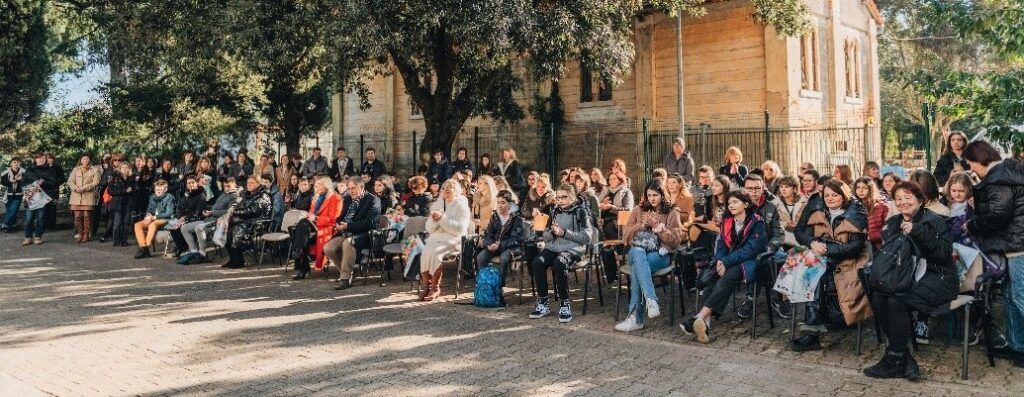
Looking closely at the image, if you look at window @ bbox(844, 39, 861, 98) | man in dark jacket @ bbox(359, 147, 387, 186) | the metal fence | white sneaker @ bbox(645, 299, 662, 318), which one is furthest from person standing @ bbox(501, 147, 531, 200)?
window @ bbox(844, 39, 861, 98)

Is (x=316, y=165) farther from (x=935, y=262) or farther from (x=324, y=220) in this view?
(x=935, y=262)

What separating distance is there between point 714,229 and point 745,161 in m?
11.6

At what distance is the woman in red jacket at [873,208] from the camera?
7.55m

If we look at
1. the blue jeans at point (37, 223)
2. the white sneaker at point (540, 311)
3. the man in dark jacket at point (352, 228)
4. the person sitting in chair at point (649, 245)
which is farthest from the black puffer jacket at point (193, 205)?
the person sitting in chair at point (649, 245)

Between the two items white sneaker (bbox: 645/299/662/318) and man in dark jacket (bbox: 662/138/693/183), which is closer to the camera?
white sneaker (bbox: 645/299/662/318)

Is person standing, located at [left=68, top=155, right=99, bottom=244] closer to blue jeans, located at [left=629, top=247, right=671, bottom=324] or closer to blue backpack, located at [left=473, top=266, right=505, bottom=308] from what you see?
blue backpack, located at [left=473, top=266, right=505, bottom=308]

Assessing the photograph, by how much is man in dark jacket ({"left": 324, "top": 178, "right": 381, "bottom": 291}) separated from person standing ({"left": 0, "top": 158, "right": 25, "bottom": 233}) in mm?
11854

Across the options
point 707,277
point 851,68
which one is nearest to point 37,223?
point 707,277

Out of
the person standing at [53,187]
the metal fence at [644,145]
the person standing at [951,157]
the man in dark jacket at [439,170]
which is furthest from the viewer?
the metal fence at [644,145]

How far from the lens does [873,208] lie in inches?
311

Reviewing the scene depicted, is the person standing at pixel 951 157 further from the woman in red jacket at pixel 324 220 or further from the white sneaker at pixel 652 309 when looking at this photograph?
the woman in red jacket at pixel 324 220

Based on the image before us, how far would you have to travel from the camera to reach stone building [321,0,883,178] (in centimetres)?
2016

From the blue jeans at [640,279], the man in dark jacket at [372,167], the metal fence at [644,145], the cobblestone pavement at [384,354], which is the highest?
A: the metal fence at [644,145]

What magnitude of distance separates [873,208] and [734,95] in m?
13.8
